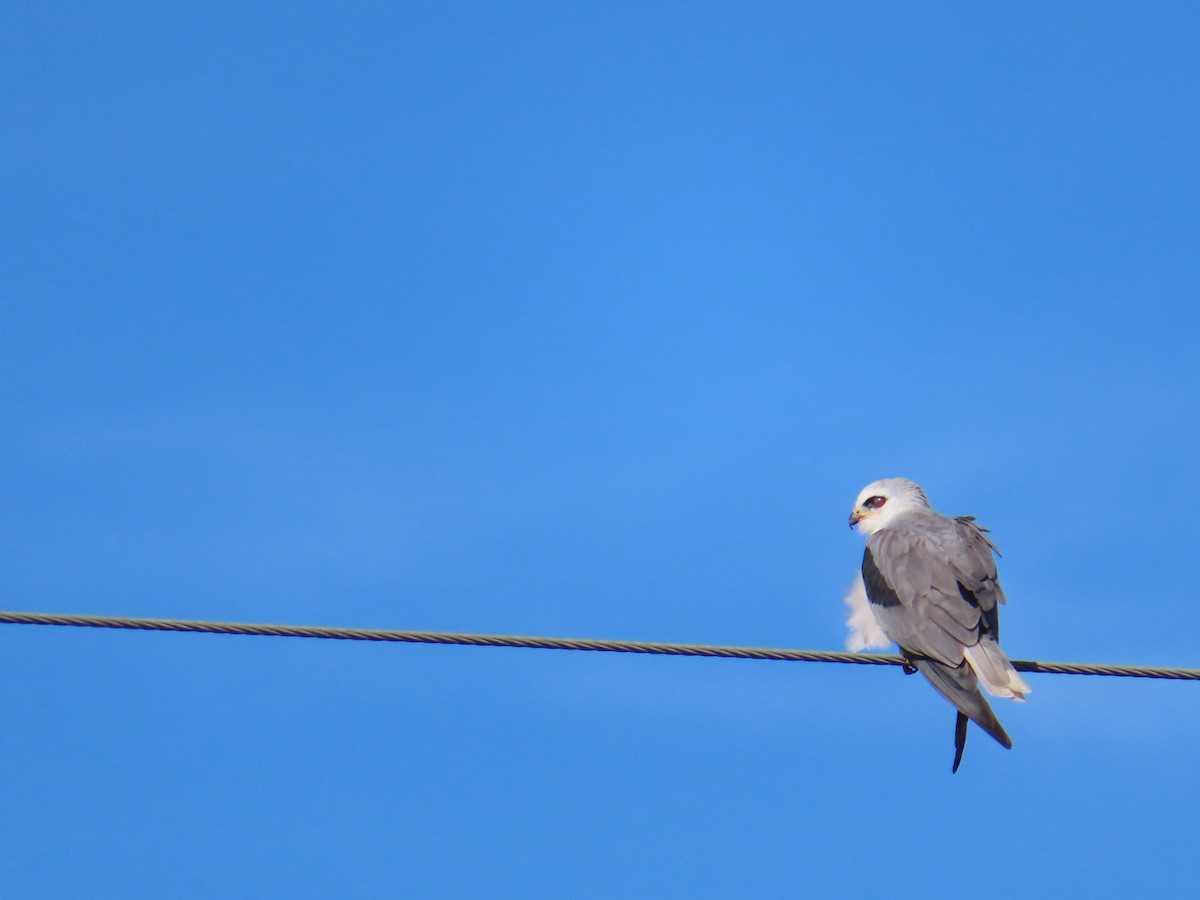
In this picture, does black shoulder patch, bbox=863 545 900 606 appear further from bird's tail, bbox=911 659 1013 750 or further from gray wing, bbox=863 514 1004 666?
bird's tail, bbox=911 659 1013 750

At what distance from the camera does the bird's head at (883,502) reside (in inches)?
410

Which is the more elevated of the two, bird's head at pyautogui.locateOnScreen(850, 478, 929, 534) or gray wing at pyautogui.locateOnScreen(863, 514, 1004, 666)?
bird's head at pyautogui.locateOnScreen(850, 478, 929, 534)

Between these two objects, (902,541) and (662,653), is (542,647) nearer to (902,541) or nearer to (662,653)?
(662,653)

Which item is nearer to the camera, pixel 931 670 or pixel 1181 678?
pixel 1181 678

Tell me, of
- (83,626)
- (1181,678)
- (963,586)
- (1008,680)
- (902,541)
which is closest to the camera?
(83,626)

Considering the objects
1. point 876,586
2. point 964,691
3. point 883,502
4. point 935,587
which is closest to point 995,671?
point 964,691

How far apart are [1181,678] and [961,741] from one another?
1.86 meters

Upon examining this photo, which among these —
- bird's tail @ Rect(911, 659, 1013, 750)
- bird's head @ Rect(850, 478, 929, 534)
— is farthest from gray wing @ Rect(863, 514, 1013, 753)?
bird's head @ Rect(850, 478, 929, 534)

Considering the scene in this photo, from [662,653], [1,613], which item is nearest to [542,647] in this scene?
[662,653]

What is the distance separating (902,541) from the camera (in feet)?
29.3

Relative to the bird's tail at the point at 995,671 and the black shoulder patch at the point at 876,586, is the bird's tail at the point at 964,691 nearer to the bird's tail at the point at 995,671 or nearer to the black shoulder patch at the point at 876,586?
the bird's tail at the point at 995,671

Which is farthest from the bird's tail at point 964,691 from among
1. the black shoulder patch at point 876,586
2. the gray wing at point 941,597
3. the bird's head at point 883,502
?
the bird's head at point 883,502

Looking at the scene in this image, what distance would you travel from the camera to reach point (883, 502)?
1066 centimetres

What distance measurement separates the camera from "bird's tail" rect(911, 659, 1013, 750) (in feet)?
23.7
